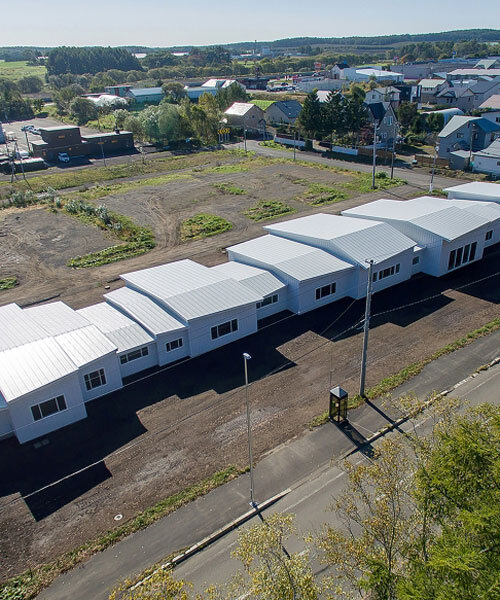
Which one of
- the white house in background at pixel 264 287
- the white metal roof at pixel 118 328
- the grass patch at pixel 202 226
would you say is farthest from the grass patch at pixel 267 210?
the white metal roof at pixel 118 328

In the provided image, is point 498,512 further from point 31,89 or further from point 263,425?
point 31,89

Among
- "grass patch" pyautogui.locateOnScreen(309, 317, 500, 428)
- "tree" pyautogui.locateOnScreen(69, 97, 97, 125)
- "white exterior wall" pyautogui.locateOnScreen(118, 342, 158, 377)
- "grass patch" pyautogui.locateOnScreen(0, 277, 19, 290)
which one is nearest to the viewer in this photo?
"grass patch" pyautogui.locateOnScreen(309, 317, 500, 428)

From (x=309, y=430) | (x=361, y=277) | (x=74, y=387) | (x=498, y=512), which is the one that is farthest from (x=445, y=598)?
(x=361, y=277)

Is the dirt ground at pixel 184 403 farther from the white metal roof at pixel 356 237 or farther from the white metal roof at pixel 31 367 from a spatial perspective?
the white metal roof at pixel 356 237

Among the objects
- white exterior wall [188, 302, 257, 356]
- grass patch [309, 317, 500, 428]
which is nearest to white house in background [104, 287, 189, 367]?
white exterior wall [188, 302, 257, 356]

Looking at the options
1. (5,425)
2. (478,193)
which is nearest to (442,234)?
(478,193)

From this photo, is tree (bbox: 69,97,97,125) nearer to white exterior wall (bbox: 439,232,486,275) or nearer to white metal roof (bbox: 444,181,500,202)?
white metal roof (bbox: 444,181,500,202)
